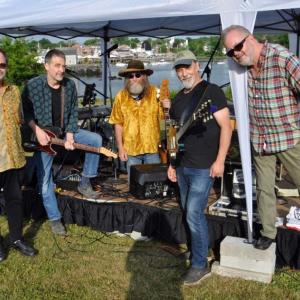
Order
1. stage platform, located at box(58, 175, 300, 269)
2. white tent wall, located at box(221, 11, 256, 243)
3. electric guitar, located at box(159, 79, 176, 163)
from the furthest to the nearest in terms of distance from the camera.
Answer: stage platform, located at box(58, 175, 300, 269) → electric guitar, located at box(159, 79, 176, 163) → white tent wall, located at box(221, 11, 256, 243)

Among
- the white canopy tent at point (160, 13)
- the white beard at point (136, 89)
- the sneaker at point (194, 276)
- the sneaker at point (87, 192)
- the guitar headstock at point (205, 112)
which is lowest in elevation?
the sneaker at point (194, 276)

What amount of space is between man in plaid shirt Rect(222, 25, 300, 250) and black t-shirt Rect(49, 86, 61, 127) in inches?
77.9

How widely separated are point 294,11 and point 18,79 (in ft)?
42.0

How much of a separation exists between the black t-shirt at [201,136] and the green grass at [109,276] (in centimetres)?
101

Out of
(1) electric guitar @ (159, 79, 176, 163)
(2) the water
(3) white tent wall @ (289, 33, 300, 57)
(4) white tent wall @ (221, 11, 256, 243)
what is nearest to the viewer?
(4) white tent wall @ (221, 11, 256, 243)

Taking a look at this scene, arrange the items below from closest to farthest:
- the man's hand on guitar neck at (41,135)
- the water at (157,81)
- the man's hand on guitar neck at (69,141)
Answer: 1. the man's hand on guitar neck at (41,135)
2. the man's hand on guitar neck at (69,141)
3. the water at (157,81)

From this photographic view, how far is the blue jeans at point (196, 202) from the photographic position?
3400mm

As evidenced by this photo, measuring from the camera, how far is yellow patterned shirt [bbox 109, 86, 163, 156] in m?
4.82

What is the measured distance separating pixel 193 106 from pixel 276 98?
596 millimetres

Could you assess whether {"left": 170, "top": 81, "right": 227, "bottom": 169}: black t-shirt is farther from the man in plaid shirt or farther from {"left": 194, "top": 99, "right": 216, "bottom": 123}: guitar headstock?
the man in plaid shirt

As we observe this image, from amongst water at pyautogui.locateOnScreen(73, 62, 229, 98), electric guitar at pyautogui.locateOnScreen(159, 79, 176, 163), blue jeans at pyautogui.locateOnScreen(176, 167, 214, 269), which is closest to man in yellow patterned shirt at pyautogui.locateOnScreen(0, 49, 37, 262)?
electric guitar at pyautogui.locateOnScreen(159, 79, 176, 163)

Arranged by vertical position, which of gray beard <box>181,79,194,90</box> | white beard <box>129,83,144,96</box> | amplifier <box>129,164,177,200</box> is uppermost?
gray beard <box>181,79,194,90</box>

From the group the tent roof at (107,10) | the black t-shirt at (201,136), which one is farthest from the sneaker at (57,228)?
the tent roof at (107,10)

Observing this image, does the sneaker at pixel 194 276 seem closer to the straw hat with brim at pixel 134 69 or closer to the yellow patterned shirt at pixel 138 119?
the yellow patterned shirt at pixel 138 119
